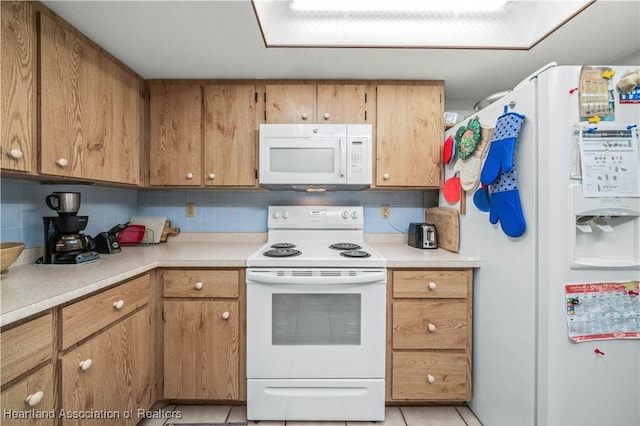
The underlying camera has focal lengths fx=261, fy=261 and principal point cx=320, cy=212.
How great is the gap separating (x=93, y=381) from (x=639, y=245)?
7.71 ft

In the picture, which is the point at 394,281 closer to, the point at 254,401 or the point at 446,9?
the point at 254,401

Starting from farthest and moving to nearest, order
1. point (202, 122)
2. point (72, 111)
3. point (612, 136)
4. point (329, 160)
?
point (202, 122)
point (329, 160)
point (72, 111)
point (612, 136)

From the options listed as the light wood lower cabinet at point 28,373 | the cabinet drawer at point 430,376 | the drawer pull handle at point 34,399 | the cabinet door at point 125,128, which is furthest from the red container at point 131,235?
the cabinet drawer at point 430,376

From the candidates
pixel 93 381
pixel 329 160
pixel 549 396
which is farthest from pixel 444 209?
pixel 93 381

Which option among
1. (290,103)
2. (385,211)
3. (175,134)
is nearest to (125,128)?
(175,134)

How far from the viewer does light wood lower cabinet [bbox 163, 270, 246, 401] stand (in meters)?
1.52

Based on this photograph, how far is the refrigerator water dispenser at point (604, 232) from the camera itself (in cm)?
107

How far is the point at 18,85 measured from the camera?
106 centimetres

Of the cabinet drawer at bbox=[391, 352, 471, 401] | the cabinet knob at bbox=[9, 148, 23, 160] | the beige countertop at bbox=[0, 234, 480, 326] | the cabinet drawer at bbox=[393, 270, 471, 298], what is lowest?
the cabinet drawer at bbox=[391, 352, 471, 401]

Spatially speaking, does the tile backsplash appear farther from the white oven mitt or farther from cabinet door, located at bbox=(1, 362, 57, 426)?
cabinet door, located at bbox=(1, 362, 57, 426)

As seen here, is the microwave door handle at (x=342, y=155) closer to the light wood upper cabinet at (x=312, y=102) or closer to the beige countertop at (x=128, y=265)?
the light wood upper cabinet at (x=312, y=102)

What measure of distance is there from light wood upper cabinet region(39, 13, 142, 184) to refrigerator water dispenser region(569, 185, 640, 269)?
7.52 feet

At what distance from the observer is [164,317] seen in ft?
4.99

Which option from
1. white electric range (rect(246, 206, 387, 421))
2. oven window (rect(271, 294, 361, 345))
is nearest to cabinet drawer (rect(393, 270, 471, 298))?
white electric range (rect(246, 206, 387, 421))
